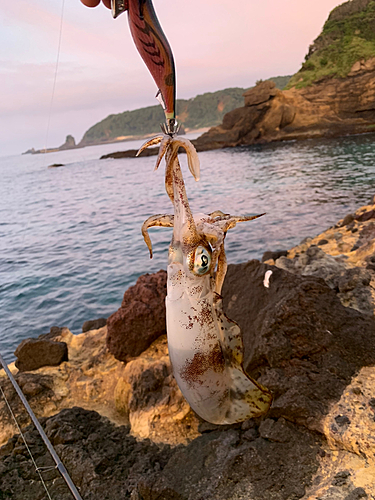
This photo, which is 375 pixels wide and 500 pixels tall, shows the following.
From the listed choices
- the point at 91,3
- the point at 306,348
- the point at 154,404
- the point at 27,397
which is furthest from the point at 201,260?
the point at 27,397

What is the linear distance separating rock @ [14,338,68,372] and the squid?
3304mm

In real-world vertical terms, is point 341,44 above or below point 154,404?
above

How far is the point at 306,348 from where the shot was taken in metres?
3.70

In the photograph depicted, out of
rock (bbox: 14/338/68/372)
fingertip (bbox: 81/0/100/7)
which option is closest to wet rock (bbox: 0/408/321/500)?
rock (bbox: 14/338/68/372)

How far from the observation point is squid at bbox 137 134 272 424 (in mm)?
2217

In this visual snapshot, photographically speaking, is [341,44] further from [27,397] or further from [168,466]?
[168,466]

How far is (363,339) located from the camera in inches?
143

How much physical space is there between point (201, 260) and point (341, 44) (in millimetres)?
61513

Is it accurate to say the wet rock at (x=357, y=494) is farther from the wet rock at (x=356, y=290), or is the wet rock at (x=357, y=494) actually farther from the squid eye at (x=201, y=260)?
the wet rock at (x=356, y=290)

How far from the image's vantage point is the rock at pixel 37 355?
209 inches

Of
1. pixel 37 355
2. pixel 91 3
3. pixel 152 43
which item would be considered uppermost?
pixel 91 3

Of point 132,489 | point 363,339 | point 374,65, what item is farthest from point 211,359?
point 374,65

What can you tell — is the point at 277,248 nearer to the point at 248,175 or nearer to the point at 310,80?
the point at 248,175

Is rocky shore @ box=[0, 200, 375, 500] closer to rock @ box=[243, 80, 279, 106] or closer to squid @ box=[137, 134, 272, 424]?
squid @ box=[137, 134, 272, 424]
